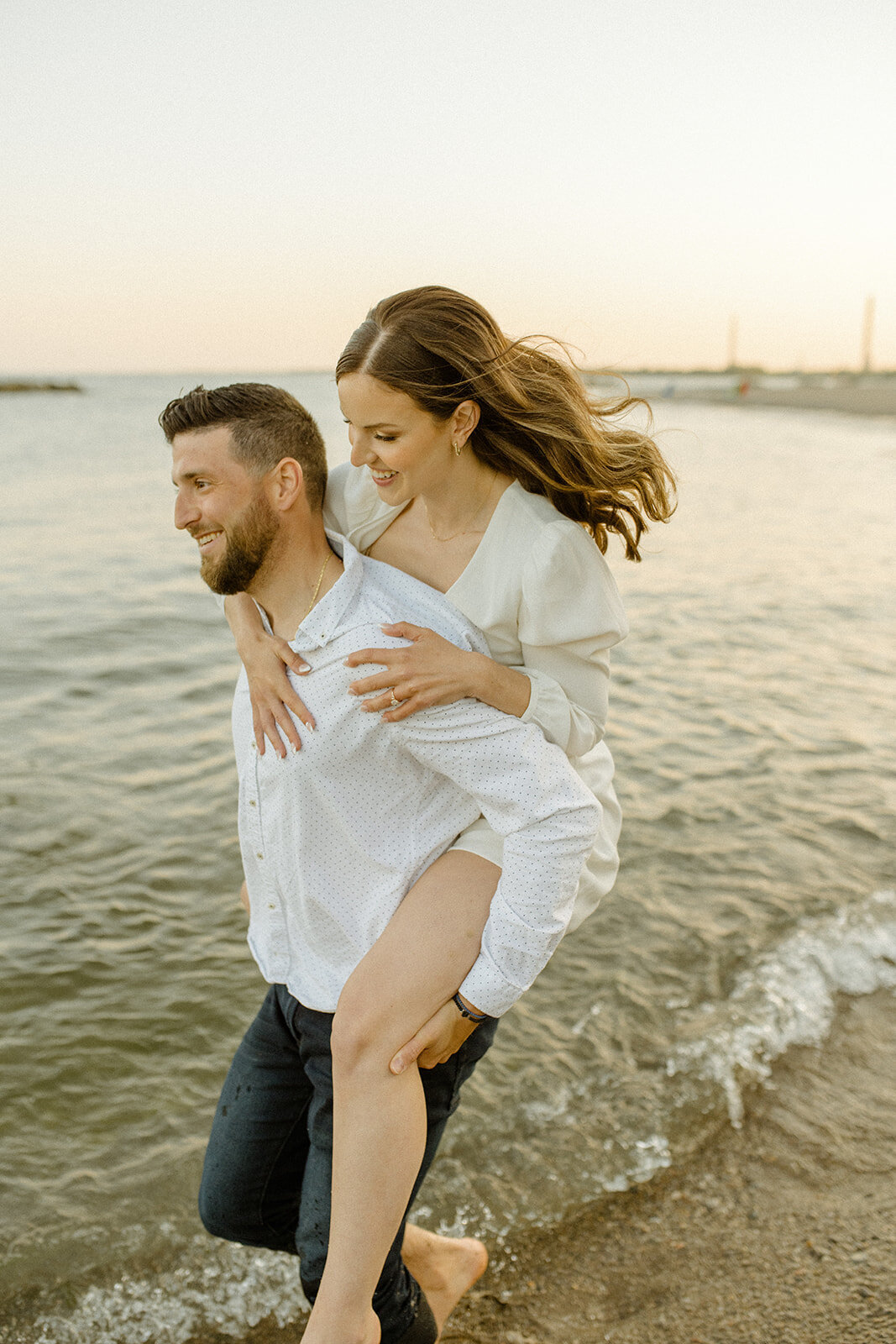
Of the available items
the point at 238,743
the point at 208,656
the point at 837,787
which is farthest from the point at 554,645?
the point at 208,656

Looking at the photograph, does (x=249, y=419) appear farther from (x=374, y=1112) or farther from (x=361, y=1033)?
(x=374, y=1112)

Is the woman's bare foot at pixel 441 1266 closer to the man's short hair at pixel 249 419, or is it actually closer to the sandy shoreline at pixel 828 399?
the man's short hair at pixel 249 419

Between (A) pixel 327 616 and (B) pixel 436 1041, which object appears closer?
(B) pixel 436 1041

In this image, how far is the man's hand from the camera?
2.17 metres

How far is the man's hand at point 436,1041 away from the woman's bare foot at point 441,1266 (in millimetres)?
801

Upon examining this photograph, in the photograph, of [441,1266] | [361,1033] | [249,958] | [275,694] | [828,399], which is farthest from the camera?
[828,399]

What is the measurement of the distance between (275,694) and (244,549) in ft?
1.15

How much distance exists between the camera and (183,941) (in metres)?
4.93

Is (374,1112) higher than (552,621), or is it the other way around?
(552,621)

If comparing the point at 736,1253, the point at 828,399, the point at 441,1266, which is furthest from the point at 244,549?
the point at 828,399

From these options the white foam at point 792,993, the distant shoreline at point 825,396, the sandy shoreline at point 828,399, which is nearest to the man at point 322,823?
the white foam at point 792,993

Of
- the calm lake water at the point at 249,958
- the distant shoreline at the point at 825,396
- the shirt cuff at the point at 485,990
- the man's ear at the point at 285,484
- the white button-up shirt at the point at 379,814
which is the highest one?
the man's ear at the point at 285,484

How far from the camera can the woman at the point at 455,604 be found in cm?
218

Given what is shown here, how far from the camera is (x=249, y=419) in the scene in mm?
2475
